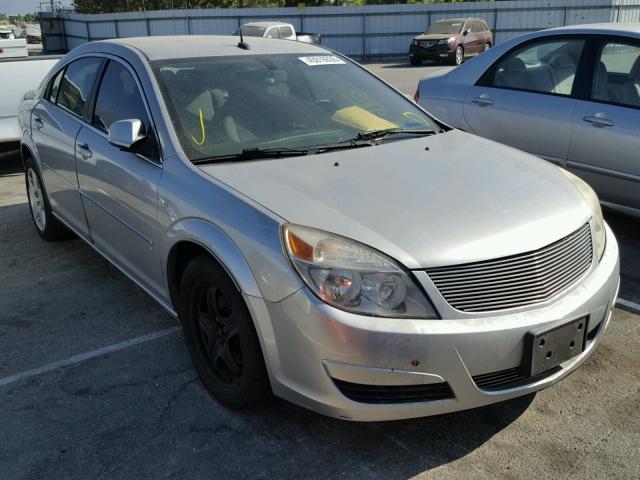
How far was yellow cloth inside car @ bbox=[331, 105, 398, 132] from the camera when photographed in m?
3.78

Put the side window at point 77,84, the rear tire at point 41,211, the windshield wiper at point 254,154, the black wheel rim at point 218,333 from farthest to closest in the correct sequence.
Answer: the rear tire at point 41,211, the side window at point 77,84, the windshield wiper at point 254,154, the black wheel rim at point 218,333

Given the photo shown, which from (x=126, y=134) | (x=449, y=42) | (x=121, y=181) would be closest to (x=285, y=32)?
(x=449, y=42)

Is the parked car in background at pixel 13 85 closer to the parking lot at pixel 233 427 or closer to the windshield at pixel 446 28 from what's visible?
the parking lot at pixel 233 427

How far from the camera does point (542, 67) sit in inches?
220

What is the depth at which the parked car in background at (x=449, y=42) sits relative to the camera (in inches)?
915

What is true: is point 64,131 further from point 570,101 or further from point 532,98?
point 570,101

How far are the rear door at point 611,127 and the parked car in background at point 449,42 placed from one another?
18.8 meters

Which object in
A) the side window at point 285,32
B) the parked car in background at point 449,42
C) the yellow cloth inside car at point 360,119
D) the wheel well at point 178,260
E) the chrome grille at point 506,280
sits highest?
the yellow cloth inside car at point 360,119

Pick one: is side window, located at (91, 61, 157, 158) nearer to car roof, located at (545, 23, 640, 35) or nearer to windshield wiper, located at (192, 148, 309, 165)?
windshield wiper, located at (192, 148, 309, 165)

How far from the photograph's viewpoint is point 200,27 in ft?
96.7

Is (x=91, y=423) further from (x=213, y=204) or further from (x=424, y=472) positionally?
(x=424, y=472)

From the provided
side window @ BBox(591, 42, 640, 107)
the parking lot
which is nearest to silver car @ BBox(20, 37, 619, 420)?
the parking lot

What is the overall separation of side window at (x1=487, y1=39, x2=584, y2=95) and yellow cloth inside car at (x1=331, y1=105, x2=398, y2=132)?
2.20m

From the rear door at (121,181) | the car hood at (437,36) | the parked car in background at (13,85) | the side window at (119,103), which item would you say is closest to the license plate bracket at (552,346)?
the rear door at (121,181)
